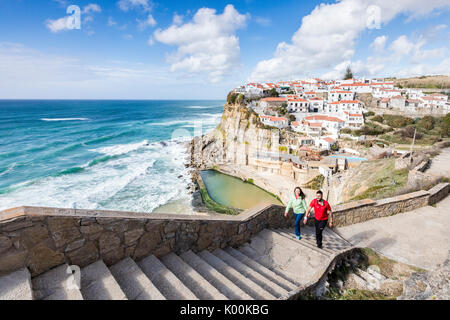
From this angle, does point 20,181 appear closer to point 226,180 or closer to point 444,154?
point 226,180

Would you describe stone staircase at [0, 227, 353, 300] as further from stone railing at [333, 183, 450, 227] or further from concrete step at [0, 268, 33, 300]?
stone railing at [333, 183, 450, 227]

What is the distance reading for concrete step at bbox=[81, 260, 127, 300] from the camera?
2.83 metres

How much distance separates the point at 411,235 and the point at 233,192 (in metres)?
20.5

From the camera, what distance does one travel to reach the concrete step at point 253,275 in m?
3.68

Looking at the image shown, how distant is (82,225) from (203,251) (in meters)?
2.42

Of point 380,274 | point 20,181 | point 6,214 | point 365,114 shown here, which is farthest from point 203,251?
point 365,114

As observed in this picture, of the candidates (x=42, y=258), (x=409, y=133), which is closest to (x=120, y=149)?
(x=42, y=258)

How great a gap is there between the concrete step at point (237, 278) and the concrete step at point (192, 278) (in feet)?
1.97

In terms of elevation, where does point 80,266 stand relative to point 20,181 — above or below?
above

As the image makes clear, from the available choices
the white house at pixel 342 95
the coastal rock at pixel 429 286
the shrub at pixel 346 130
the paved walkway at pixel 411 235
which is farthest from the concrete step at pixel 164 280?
the white house at pixel 342 95

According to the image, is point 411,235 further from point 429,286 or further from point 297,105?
point 297,105

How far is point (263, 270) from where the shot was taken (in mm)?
4453

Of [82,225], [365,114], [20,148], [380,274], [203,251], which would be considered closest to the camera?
[82,225]
